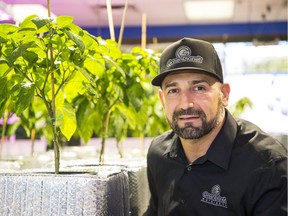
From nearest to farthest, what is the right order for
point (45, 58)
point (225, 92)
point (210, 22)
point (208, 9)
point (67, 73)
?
1. point (45, 58)
2. point (67, 73)
3. point (225, 92)
4. point (208, 9)
5. point (210, 22)

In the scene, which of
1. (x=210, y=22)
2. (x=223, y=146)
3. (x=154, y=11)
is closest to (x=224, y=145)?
(x=223, y=146)

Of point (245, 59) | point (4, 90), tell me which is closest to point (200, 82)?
point (4, 90)

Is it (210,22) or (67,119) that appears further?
(210,22)

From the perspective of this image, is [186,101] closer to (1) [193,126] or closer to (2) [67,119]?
(1) [193,126]

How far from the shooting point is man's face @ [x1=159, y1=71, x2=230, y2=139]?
131 cm

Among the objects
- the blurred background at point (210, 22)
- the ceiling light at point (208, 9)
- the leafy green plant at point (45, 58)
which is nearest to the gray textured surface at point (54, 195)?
the leafy green plant at point (45, 58)

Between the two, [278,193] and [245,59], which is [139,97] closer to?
[278,193]

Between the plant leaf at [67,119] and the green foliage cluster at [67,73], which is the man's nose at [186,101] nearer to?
the green foliage cluster at [67,73]

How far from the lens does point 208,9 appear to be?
295 inches

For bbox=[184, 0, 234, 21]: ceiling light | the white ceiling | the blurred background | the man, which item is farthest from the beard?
bbox=[184, 0, 234, 21]: ceiling light

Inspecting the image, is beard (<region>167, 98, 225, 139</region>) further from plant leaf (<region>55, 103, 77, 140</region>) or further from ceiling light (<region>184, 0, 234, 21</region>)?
ceiling light (<region>184, 0, 234, 21</region>)

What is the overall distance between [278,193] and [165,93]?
42 cm

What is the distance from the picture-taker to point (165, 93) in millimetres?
1377

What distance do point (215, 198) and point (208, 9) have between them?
655cm
